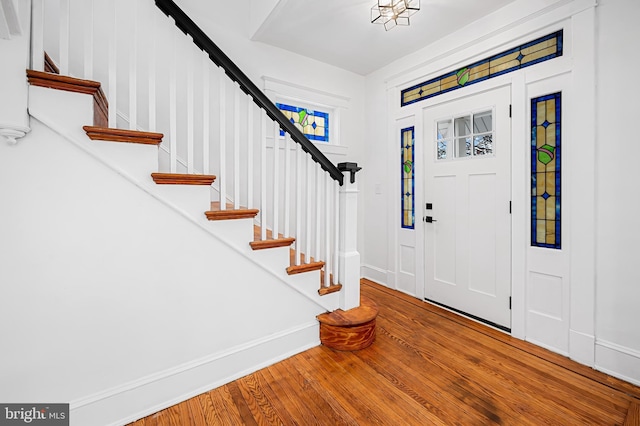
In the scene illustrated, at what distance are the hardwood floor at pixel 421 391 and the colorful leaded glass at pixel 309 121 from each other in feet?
7.68

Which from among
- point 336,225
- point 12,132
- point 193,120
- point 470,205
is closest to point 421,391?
point 336,225

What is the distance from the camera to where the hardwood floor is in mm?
1392

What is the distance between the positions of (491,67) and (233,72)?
2224 millimetres

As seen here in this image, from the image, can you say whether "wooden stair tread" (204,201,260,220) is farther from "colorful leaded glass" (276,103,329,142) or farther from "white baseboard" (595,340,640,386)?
"white baseboard" (595,340,640,386)

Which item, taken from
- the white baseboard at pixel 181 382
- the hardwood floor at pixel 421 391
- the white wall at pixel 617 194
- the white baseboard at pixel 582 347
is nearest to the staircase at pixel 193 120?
the white baseboard at pixel 181 382

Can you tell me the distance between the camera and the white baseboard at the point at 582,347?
1811 millimetres

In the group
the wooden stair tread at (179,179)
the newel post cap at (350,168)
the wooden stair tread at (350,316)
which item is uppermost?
the newel post cap at (350,168)

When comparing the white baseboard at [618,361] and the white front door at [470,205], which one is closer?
the white baseboard at [618,361]

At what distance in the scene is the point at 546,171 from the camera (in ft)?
6.75

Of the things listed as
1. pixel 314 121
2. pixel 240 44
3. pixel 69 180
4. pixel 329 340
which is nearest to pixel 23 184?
pixel 69 180

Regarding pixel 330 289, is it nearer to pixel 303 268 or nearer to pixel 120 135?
pixel 303 268

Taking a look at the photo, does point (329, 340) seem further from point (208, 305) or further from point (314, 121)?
point (314, 121)

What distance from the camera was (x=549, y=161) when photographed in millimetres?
2037

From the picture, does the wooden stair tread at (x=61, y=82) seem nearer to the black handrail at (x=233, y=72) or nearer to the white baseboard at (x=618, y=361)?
the black handrail at (x=233, y=72)
